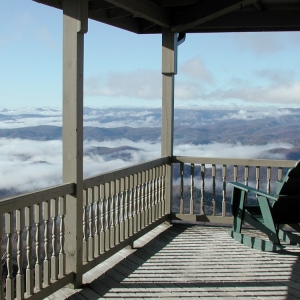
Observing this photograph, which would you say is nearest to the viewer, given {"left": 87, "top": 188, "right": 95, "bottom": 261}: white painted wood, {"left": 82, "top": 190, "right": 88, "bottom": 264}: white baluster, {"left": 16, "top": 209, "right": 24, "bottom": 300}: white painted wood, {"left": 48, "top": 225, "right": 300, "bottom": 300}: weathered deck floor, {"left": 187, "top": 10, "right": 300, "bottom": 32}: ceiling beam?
{"left": 16, "top": 209, "right": 24, "bottom": 300}: white painted wood

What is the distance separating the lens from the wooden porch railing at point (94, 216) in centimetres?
317

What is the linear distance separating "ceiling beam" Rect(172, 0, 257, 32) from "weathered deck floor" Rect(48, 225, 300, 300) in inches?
104

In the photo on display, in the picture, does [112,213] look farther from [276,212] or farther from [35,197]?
[276,212]

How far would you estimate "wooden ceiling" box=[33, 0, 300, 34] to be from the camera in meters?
5.20

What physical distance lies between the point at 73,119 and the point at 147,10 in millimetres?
2054

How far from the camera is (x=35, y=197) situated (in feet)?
10.7

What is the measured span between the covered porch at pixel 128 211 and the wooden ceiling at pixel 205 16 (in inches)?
0.5

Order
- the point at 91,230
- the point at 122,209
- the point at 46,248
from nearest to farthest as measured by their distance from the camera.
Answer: the point at 46,248, the point at 91,230, the point at 122,209

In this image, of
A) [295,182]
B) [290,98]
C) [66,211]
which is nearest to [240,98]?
[290,98]

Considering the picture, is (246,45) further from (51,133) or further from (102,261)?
(102,261)

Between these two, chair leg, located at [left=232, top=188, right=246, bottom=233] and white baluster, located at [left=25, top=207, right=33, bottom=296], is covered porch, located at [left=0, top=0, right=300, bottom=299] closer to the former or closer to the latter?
white baluster, located at [left=25, top=207, right=33, bottom=296]

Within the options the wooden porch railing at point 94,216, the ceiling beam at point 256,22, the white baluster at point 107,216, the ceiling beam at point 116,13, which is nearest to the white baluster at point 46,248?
the wooden porch railing at point 94,216

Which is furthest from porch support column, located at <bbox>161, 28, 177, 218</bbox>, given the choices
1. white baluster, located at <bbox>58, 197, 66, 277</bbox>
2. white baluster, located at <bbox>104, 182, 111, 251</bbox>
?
white baluster, located at <bbox>58, 197, 66, 277</bbox>

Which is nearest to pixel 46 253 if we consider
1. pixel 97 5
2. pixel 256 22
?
pixel 97 5
